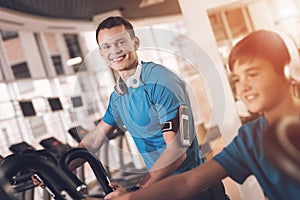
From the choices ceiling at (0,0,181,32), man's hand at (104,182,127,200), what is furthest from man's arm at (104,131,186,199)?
ceiling at (0,0,181,32)

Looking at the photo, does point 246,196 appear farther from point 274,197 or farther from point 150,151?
point 150,151

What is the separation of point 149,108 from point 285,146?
359mm

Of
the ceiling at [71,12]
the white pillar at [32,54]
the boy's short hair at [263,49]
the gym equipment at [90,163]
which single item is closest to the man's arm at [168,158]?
the gym equipment at [90,163]

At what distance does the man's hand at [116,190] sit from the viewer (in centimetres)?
115

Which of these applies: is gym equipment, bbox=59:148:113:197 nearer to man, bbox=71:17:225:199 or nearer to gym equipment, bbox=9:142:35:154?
man, bbox=71:17:225:199

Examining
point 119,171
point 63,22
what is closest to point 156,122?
point 119,171

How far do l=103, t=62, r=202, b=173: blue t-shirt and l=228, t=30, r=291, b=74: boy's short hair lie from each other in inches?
6.4

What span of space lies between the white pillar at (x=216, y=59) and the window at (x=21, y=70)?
1.83ft

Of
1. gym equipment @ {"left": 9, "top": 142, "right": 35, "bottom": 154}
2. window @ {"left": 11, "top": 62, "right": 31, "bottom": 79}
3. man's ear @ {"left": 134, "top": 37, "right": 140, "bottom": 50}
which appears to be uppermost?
window @ {"left": 11, "top": 62, "right": 31, "bottom": 79}

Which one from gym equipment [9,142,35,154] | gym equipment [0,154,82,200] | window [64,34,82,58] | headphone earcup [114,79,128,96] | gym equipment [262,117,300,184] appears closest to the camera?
gym equipment [262,117,300,184]

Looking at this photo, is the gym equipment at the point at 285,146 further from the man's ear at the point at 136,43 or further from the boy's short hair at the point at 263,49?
the man's ear at the point at 136,43

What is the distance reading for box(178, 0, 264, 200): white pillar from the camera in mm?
1115

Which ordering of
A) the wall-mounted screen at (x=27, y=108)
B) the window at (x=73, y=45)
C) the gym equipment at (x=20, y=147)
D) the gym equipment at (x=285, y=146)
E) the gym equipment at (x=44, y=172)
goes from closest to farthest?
the gym equipment at (x=285, y=146) < the gym equipment at (x=44, y=172) < the window at (x=73, y=45) < the gym equipment at (x=20, y=147) < the wall-mounted screen at (x=27, y=108)

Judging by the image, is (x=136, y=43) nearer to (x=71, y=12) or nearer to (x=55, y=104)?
(x=71, y=12)
